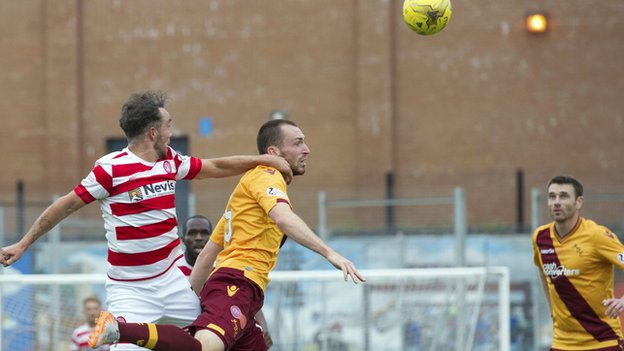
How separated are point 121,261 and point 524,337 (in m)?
8.77

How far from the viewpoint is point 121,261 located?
6723 millimetres

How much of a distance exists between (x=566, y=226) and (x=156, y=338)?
399 cm

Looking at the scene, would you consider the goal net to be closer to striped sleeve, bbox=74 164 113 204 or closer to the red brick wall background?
striped sleeve, bbox=74 164 113 204

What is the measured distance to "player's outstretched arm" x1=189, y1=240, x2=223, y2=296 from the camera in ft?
23.4

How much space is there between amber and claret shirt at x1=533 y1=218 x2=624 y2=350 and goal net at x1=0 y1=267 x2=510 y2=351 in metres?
2.87

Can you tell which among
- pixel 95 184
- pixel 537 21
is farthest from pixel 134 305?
pixel 537 21

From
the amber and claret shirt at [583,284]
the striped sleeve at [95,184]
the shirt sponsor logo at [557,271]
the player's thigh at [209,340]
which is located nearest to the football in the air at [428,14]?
the amber and claret shirt at [583,284]

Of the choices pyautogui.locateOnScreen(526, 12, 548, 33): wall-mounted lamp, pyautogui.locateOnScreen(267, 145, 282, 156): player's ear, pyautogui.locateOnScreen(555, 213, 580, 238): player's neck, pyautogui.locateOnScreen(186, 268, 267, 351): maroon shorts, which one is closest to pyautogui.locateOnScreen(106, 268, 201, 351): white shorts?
pyautogui.locateOnScreen(186, 268, 267, 351): maroon shorts

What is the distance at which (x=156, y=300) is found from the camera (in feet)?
22.2

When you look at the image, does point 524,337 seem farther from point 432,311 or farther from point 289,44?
point 289,44

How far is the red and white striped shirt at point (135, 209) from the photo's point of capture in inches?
259

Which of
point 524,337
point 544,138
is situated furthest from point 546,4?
point 524,337

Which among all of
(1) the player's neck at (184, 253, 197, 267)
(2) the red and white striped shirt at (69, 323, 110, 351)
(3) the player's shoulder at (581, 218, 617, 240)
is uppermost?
(3) the player's shoulder at (581, 218, 617, 240)

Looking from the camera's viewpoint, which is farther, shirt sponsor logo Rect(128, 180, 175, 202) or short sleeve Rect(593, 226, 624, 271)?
short sleeve Rect(593, 226, 624, 271)
